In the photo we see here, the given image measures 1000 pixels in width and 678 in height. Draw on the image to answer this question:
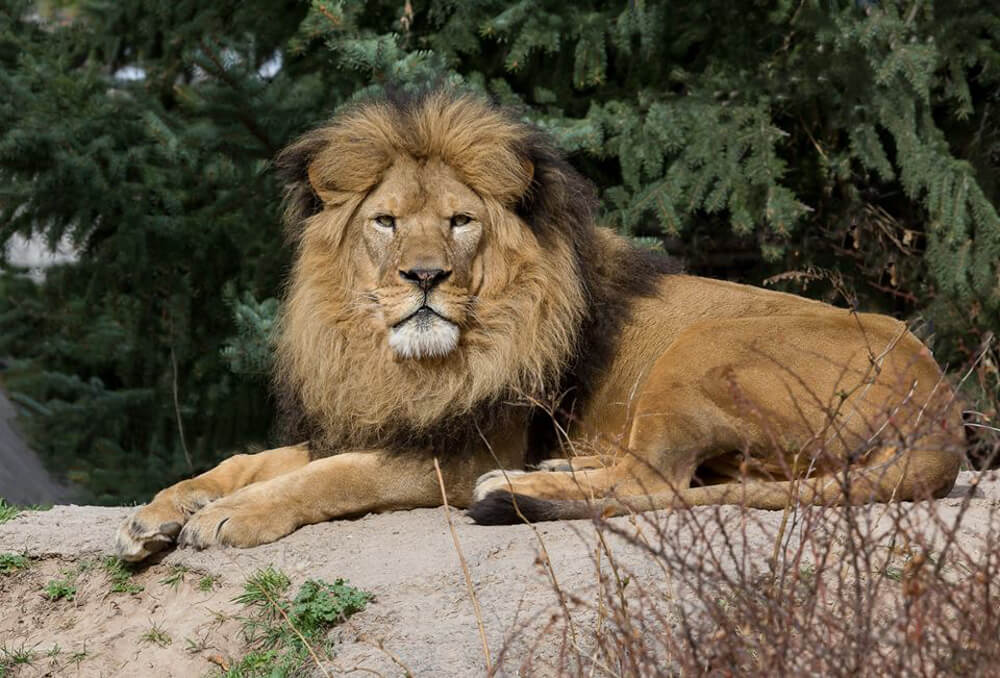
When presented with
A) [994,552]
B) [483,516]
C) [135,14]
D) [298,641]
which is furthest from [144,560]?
[135,14]

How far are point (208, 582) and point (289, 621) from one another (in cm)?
63

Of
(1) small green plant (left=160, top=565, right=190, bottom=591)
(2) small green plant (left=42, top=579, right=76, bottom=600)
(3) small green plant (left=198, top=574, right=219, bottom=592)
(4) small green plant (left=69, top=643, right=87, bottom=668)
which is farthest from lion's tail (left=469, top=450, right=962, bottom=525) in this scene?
(2) small green plant (left=42, top=579, right=76, bottom=600)

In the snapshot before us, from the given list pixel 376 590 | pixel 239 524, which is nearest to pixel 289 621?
pixel 376 590

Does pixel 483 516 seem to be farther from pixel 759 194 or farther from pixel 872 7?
pixel 872 7

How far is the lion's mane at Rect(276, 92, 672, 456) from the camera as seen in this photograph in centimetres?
472

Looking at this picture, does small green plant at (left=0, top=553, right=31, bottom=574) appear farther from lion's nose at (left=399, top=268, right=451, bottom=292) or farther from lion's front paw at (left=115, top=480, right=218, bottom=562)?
lion's nose at (left=399, top=268, right=451, bottom=292)

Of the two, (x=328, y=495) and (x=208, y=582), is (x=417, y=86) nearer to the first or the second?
(x=328, y=495)

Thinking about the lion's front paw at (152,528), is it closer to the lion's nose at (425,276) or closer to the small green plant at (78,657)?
the small green plant at (78,657)

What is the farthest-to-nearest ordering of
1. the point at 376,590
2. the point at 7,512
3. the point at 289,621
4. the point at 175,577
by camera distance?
the point at 7,512
the point at 175,577
the point at 376,590
the point at 289,621

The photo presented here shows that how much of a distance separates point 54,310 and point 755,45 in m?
4.85

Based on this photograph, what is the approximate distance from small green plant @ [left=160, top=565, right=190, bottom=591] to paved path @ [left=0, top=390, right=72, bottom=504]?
15.7 ft

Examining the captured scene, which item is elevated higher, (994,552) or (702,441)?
(994,552)

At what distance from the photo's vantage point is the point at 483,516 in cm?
432

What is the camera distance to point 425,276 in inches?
177
